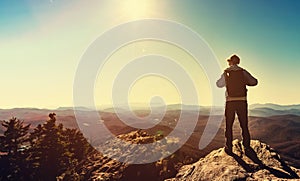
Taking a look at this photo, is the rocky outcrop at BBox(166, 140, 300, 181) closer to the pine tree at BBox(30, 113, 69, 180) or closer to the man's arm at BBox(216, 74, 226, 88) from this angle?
the man's arm at BBox(216, 74, 226, 88)

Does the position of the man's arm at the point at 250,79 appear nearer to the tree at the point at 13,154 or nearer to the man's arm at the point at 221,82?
the man's arm at the point at 221,82

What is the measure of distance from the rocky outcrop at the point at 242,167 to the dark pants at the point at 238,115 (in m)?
0.62

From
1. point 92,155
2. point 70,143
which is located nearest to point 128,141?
point 92,155

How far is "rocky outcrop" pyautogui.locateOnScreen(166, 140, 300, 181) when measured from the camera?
9.46 m

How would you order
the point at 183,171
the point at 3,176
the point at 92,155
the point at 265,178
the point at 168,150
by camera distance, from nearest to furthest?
the point at 265,178
the point at 183,171
the point at 168,150
the point at 92,155
the point at 3,176

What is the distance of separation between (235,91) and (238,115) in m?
0.97

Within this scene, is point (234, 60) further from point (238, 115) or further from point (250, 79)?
point (238, 115)

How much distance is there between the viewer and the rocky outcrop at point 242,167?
9461mm

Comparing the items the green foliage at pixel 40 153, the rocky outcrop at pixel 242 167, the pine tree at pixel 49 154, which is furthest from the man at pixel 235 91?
the pine tree at pixel 49 154

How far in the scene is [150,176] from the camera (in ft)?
44.4

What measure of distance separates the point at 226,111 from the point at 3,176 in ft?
68.7

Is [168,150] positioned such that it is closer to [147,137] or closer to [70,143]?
[147,137]

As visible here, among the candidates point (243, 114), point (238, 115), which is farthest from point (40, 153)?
point (243, 114)

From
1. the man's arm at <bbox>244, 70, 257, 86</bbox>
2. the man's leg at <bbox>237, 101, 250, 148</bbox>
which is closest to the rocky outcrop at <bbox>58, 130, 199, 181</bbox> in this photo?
the man's leg at <bbox>237, 101, 250, 148</bbox>
